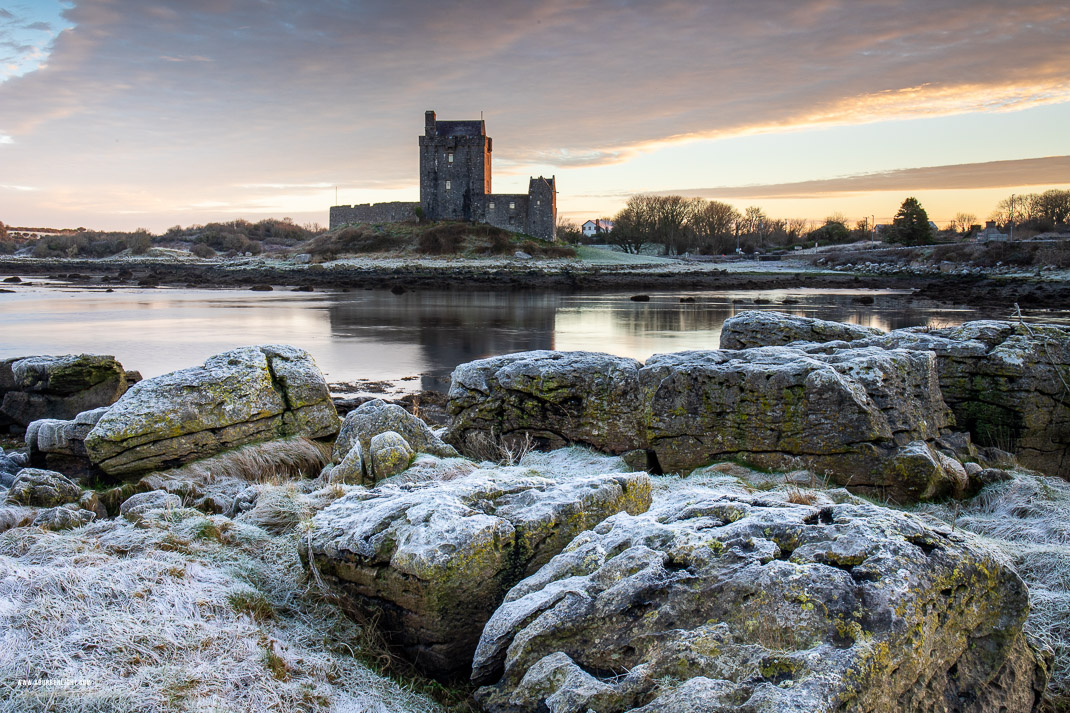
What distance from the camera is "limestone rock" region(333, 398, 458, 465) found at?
24.4 feet

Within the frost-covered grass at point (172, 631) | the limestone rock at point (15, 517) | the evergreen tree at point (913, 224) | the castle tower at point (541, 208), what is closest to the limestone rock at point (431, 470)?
the frost-covered grass at point (172, 631)

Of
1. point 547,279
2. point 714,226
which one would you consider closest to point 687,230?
point 714,226

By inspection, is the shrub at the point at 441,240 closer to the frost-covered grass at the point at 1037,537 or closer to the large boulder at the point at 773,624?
the frost-covered grass at the point at 1037,537

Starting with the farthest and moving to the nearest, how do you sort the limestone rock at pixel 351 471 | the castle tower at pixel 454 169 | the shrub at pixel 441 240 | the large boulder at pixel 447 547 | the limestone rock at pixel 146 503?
1. the castle tower at pixel 454 169
2. the shrub at pixel 441 240
3. the limestone rock at pixel 351 471
4. the limestone rock at pixel 146 503
5. the large boulder at pixel 447 547

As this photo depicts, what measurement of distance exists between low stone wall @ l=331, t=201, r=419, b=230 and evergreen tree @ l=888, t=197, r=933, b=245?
50.5m

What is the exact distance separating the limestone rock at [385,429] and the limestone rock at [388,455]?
490 millimetres

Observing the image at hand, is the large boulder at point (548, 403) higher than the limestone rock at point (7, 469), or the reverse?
the large boulder at point (548, 403)

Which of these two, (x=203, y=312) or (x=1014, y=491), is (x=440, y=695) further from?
(x=203, y=312)

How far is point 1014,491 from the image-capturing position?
653cm

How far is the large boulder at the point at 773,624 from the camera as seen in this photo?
2.89 metres

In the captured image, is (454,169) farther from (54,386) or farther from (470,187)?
(54,386)

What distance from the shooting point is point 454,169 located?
6962 centimetres

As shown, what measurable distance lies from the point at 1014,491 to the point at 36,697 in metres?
7.47

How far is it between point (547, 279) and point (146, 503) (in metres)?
44.3
